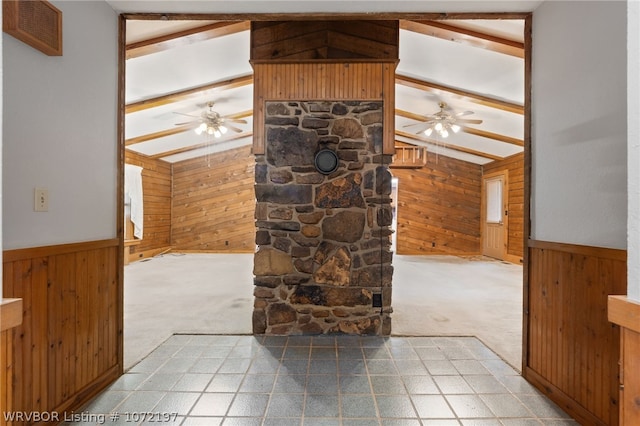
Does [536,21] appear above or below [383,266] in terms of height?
above

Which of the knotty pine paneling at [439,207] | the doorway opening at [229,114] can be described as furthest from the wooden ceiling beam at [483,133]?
the knotty pine paneling at [439,207]

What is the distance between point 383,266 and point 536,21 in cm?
211

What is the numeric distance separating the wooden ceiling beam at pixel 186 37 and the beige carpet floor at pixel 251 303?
280 centimetres

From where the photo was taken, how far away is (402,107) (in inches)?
247

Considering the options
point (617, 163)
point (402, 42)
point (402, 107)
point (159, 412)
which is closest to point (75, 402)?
point (159, 412)

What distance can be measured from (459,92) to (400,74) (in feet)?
3.19

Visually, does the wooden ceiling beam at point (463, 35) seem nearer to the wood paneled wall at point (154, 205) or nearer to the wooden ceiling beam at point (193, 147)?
the wooden ceiling beam at point (193, 147)

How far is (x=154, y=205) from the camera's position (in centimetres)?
838

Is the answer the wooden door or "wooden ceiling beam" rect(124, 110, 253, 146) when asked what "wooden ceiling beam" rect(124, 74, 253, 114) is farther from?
the wooden door

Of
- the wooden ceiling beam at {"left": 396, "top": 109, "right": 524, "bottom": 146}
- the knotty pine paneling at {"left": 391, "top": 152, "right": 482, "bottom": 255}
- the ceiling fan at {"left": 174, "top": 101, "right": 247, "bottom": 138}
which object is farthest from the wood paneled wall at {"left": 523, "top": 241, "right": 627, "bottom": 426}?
the knotty pine paneling at {"left": 391, "top": 152, "right": 482, "bottom": 255}

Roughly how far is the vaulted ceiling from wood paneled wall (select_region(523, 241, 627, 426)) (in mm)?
2129

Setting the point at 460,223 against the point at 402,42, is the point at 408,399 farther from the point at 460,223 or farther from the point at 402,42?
the point at 460,223

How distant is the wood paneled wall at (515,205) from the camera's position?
7.31 meters

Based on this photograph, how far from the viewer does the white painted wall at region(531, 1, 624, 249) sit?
159 cm
